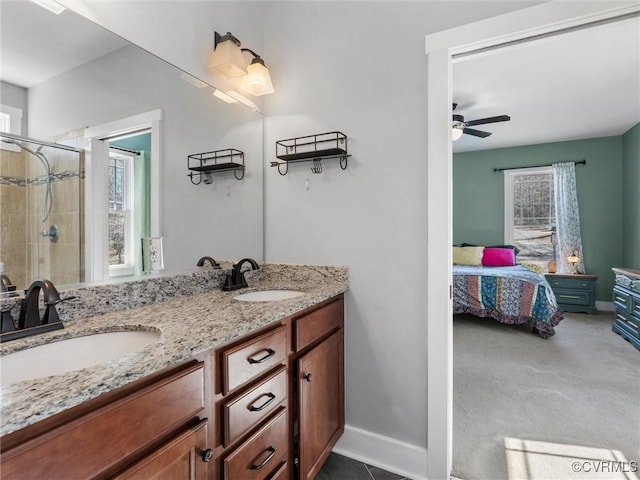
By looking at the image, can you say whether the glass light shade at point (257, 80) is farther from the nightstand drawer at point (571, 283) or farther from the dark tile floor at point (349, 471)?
the nightstand drawer at point (571, 283)

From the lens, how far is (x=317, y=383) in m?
1.50

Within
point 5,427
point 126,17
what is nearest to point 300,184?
point 126,17

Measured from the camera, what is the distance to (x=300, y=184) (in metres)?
1.94

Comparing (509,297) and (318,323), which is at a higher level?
(318,323)

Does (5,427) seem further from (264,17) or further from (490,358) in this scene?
(490,358)

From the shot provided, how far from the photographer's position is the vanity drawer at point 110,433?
0.56 meters

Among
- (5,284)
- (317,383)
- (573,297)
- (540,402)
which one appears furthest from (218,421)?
(573,297)

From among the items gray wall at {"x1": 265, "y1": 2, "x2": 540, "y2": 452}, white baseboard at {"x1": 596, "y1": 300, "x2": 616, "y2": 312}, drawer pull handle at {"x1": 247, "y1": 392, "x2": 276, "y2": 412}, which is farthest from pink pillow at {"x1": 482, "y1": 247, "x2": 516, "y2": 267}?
drawer pull handle at {"x1": 247, "y1": 392, "x2": 276, "y2": 412}

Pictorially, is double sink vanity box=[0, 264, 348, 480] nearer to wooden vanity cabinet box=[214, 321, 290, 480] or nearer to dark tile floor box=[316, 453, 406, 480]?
wooden vanity cabinet box=[214, 321, 290, 480]

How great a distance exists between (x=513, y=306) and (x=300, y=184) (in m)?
3.14

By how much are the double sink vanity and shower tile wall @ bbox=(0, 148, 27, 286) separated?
0.54ft

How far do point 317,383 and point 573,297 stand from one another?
4829mm

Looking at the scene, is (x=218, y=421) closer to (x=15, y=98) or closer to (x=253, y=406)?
(x=253, y=406)
